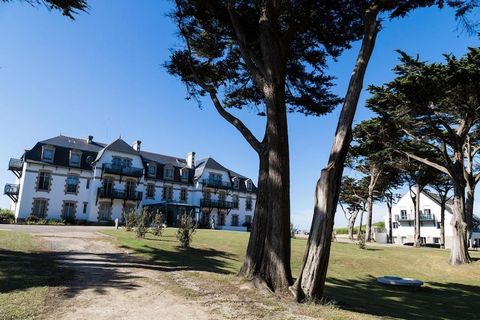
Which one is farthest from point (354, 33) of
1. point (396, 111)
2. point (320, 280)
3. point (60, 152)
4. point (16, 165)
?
point (16, 165)

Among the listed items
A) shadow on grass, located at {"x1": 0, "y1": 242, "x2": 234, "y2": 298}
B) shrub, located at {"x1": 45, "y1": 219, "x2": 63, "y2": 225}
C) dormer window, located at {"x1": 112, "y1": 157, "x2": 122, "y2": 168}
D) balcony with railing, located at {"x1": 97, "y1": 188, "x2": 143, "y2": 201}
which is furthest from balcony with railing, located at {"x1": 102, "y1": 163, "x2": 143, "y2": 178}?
shadow on grass, located at {"x1": 0, "y1": 242, "x2": 234, "y2": 298}

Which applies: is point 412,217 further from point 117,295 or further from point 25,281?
point 25,281

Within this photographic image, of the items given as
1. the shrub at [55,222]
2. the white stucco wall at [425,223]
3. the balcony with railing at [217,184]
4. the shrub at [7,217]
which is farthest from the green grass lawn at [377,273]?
the white stucco wall at [425,223]

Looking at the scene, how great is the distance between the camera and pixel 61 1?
11094 mm

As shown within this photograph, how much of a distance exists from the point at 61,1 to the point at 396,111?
56.6 feet

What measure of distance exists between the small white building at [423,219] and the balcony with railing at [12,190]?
5714 centimetres

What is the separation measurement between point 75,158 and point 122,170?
496 centimetres

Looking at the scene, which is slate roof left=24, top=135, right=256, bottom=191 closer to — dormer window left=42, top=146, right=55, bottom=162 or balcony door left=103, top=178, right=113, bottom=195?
dormer window left=42, top=146, right=55, bottom=162

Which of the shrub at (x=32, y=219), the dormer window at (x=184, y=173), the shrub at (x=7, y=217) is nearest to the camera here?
the shrub at (x=7, y=217)

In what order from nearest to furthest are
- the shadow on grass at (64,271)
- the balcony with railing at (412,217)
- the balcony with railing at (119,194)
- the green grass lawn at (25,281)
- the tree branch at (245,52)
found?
1. the green grass lawn at (25,281)
2. the shadow on grass at (64,271)
3. the tree branch at (245,52)
4. the balcony with railing at (119,194)
5. the balcony with railing at (412,217)

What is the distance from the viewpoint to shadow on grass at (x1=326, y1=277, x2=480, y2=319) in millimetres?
9627

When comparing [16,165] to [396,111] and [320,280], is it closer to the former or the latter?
[396,111]

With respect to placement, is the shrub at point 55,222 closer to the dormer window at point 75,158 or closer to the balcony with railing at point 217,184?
the dormer window at point 75,158

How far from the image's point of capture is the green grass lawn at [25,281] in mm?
5965
